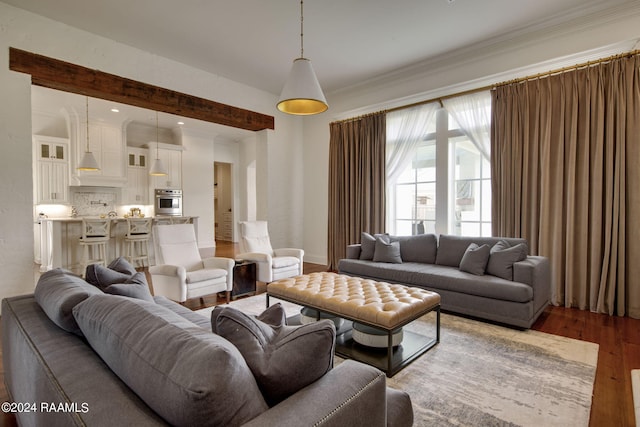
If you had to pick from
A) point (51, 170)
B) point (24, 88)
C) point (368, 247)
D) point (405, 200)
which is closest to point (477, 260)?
point (368, 247)

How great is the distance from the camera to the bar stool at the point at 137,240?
19.2ft

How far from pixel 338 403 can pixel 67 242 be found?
6.40 m

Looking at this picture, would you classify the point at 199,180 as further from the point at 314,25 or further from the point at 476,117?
the point at 476,117

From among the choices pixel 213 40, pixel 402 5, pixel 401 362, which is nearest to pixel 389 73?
pixel 402 5

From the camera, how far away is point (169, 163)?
8.08 metres

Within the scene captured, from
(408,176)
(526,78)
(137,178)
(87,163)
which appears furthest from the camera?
(137,178)

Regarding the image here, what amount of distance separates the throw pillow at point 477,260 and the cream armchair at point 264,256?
7.49ft

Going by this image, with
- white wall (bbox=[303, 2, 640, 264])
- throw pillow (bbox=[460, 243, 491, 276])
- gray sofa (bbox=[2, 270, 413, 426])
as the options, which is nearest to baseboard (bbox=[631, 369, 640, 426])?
gray sofa (bbox=[2, 270, 413, 426])

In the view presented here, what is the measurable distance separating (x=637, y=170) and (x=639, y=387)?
263cm

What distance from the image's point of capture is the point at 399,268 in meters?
3.82

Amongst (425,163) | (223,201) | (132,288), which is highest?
(425,163)

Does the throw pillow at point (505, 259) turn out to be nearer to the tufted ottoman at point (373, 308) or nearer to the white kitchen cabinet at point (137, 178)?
the tufted ottoman at point (373, 308)

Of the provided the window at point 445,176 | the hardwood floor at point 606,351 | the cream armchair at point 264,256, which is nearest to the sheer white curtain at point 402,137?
the window at point 445,176

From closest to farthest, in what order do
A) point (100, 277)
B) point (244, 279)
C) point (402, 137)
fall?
point (100, 277)
point (244, 279)
point (402, 137)
